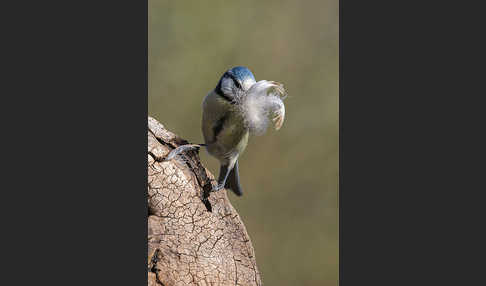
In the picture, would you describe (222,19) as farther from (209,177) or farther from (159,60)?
(209,177)

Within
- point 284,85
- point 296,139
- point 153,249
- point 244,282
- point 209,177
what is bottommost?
point 244,282

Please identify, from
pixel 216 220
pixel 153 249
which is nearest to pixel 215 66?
pixel 216 220

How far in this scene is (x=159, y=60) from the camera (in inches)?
101

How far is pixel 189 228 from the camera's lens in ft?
8.37

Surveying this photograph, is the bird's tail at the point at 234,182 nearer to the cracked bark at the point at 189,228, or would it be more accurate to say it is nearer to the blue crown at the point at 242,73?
the cracked bark at the point at 189,228

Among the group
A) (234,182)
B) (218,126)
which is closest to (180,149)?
(218,126)

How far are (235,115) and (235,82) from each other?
0.51 ft

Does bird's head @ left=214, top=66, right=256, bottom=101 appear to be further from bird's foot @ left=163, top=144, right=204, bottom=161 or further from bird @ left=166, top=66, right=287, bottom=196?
bird's foot @ left=163, top=144, right=204, bottom=161

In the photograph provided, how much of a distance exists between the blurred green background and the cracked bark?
0.07 meters

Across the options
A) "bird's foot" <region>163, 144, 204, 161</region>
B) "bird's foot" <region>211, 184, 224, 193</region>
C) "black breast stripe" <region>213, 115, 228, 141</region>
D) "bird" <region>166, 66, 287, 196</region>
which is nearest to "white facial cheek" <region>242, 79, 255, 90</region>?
"bird" <region>166, 66, 287, 196</region>

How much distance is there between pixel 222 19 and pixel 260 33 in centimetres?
19

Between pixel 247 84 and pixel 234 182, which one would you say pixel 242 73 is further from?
pixel 234 182

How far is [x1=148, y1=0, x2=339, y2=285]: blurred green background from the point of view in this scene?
103 inches

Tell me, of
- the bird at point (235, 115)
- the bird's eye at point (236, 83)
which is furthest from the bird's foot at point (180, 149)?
the bird's eye at point (236, 83)
